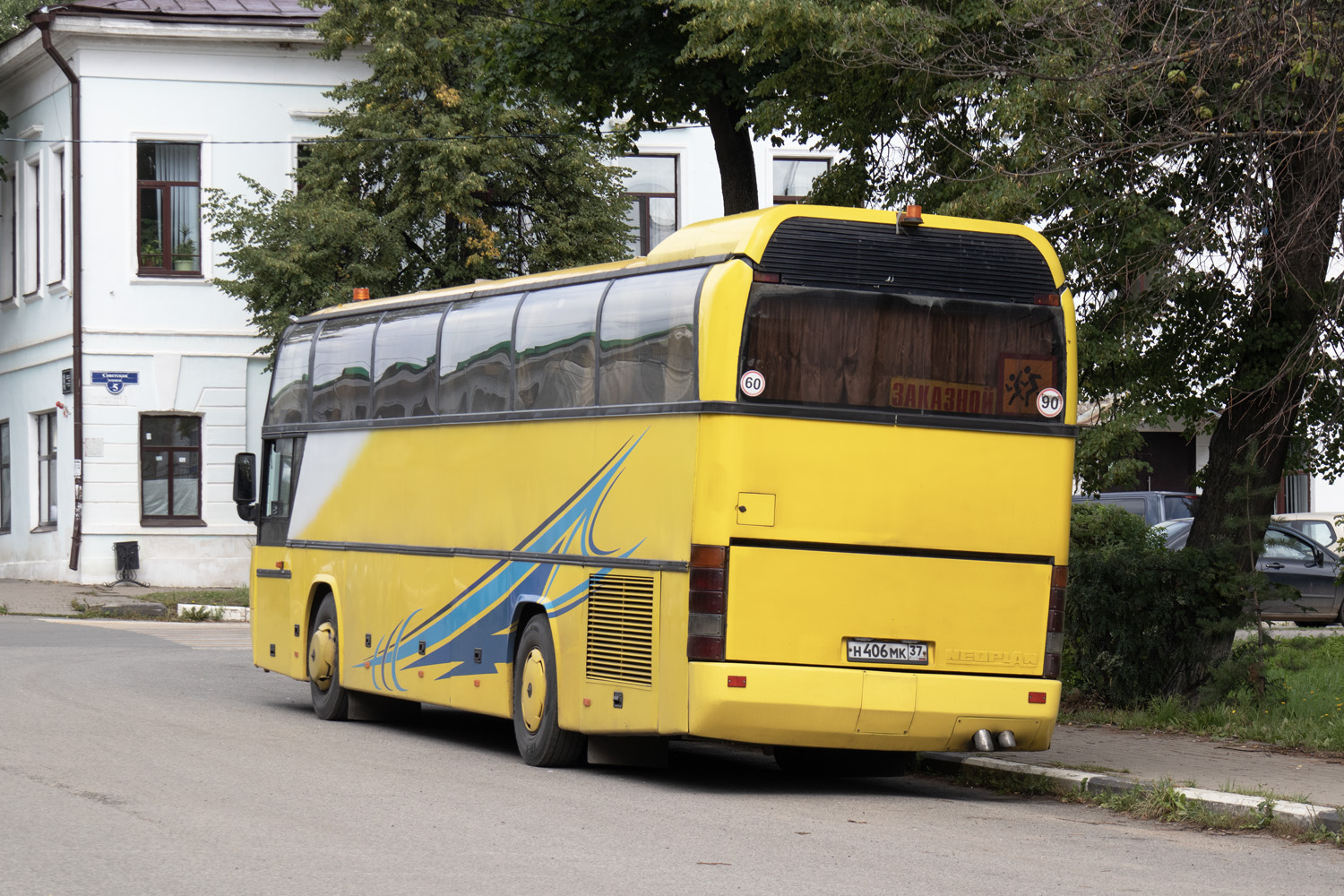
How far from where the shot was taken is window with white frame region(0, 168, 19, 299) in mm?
38272

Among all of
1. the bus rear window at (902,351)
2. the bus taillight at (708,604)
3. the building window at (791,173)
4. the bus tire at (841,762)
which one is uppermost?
the building window at (791,173)

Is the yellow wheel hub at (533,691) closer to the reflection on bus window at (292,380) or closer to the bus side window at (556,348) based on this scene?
the bus side window at (556,348)

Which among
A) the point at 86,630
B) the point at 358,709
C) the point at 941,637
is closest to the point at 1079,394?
the point at 941,637

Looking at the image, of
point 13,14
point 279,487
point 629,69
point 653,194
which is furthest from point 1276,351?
point 13,14

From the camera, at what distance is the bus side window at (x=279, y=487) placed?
16.8m

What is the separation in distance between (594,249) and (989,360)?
2165 centimetres

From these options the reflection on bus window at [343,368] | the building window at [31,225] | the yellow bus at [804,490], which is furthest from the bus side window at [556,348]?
the building window at [31,225]

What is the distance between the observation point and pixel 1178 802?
10.4m

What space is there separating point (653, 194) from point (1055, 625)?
27.8 metres

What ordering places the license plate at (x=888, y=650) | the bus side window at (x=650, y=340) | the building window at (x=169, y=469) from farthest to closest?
the building window at (x=169, y=469) < the bus side window at (x=650, y=340) < the license plate at (x=888, y=650)

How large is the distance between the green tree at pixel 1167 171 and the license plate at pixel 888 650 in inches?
129

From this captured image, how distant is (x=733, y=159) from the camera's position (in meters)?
20.2

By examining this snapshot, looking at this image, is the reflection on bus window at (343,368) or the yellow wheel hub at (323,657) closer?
the reflection on bus window at (343,368)

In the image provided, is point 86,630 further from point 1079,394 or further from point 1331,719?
point 1331,719
